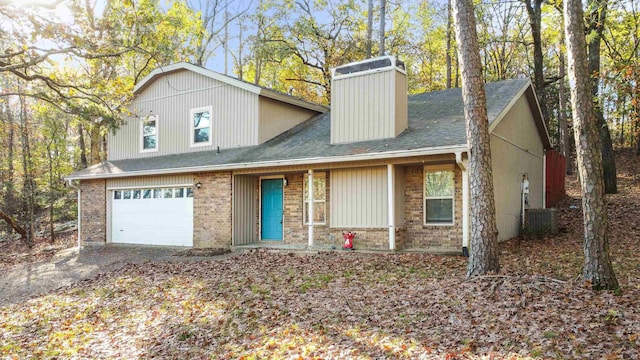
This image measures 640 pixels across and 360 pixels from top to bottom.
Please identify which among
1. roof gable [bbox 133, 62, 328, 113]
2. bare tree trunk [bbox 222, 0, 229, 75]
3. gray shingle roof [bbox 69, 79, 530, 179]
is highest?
bare tree trunk [bbox 222, 0, 229, 75]

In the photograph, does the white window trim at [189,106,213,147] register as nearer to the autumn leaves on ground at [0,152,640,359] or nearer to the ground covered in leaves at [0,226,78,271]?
the autumn leaves on ground at [0,152,640,359]

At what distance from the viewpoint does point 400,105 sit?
37.7ft

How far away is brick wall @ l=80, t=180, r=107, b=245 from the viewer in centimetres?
1596

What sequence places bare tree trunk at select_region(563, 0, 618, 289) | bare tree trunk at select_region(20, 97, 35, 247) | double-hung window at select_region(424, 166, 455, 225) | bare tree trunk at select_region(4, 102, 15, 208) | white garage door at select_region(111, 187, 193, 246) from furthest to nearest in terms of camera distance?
1. bare tree trunk at select_region(4, 102, 15, 208)
2. bare tree trunk at select_region(20, 97, 35, 247)
3. white garage door at select_region(111, 187, 193, 246)
4. double-hung window at select_region(424, 166, 455, 225)
5. bare tree trunk at select_region(563, 0, 618, 289)

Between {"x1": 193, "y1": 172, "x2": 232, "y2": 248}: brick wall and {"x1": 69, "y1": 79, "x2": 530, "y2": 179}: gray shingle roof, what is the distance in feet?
1.84

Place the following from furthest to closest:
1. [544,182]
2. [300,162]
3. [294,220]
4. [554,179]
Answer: [554,179]
[544,182]
[294,220]
[300,162]

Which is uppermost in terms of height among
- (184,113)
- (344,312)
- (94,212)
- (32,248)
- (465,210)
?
(184,113)

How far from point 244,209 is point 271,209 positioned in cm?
81

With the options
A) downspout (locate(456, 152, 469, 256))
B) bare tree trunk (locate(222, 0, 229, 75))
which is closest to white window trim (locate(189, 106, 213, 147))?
downspout (locate(456, 152, 469, 256))

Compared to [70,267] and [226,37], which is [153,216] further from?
[226,37]

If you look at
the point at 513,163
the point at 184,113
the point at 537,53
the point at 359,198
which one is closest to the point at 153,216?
the point at 184,113

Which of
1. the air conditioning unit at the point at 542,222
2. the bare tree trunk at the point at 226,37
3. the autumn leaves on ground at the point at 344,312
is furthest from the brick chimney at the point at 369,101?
the bare tree trunk at the point at 226,37

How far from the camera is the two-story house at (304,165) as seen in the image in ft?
35.4

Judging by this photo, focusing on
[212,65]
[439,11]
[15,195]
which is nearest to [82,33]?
[15,195]
